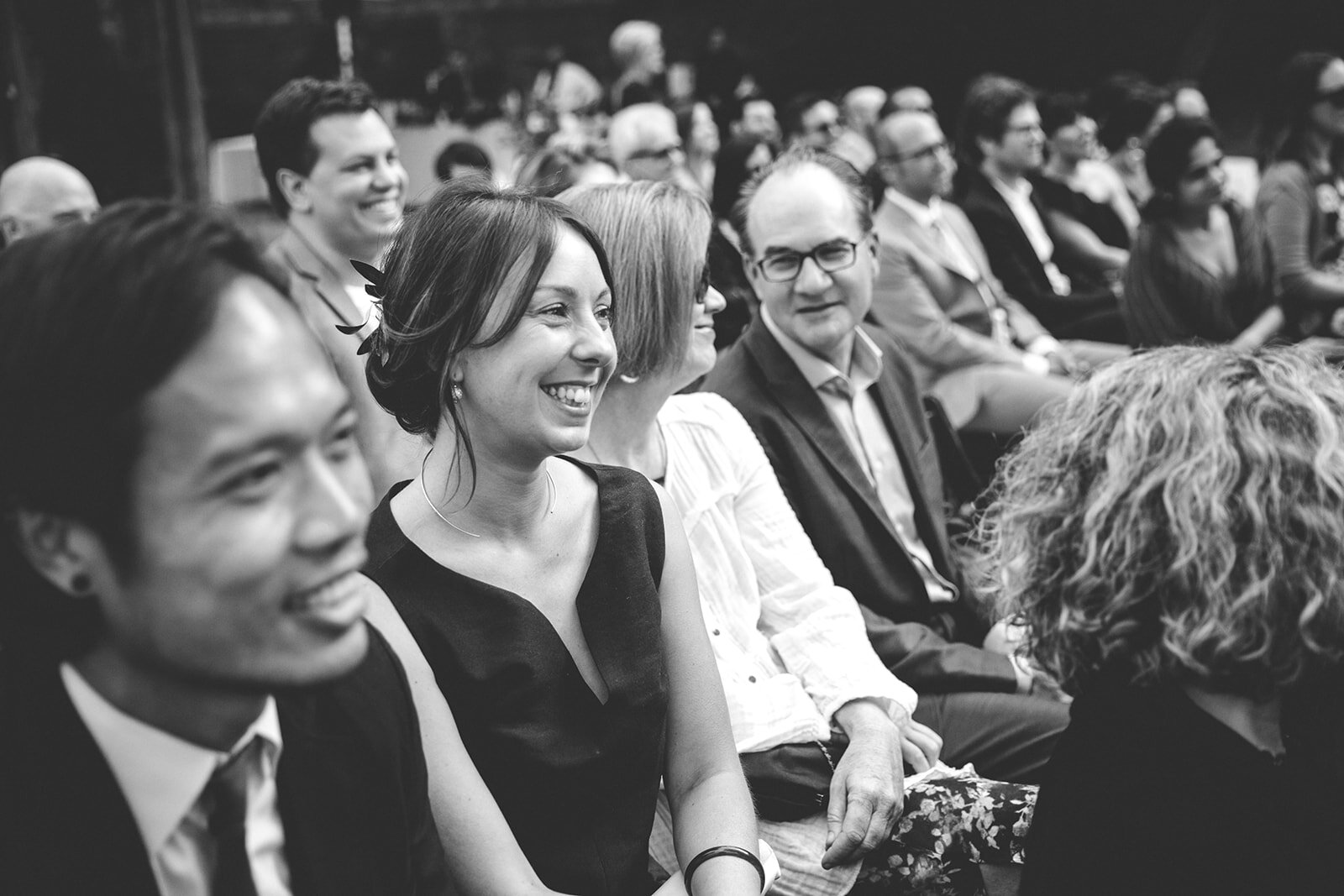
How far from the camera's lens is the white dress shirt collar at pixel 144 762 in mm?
1157

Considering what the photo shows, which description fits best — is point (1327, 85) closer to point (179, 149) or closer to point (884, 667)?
point (884, 667)

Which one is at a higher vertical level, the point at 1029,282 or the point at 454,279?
the point at 454,279

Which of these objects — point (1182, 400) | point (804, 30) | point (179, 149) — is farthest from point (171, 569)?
point (804, 30)

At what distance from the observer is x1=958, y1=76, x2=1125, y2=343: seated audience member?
6000 mm

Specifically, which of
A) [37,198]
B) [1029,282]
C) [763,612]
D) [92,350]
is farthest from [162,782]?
[1029,282]

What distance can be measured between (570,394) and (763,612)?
0.78 meters

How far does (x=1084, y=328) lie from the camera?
605 cm

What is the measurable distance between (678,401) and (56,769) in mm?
1689

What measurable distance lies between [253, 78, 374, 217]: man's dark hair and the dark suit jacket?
155 centimetres

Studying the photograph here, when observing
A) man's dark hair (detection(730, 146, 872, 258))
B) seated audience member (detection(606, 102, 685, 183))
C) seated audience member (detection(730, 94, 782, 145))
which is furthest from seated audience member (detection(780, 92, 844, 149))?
man's dark hair (detection(730, 146, 872, 258))

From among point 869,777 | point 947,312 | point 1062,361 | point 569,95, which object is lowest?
point 1062,361

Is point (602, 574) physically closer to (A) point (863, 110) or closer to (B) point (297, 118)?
(B) point (297, 118)

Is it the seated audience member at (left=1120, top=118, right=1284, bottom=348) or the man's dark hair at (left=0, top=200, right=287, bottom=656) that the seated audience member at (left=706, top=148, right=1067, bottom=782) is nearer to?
the man's dark hair at (left=0, top=200, right=287, bottom=656)

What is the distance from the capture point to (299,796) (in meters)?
1.29
